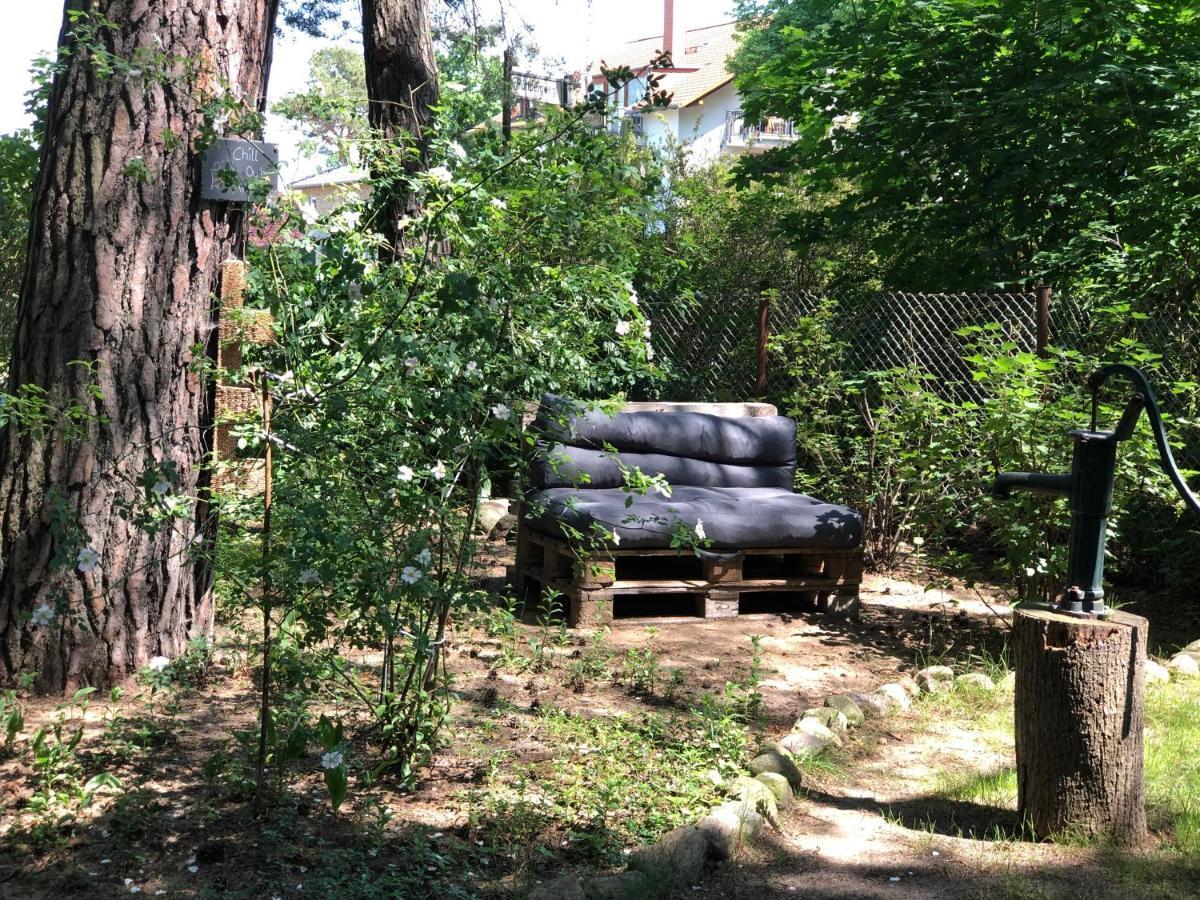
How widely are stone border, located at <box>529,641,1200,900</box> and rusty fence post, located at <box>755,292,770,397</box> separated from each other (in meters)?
4.67

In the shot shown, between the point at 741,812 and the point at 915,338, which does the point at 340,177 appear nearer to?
the point at 741,812

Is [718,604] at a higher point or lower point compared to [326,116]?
lower

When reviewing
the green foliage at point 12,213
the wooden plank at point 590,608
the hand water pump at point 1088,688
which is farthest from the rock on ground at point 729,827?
the green foliage at point 12,213

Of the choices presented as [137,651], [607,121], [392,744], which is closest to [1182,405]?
[607,121]

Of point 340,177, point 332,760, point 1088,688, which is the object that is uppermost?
point 340,177

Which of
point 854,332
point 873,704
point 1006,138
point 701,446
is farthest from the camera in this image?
point 1006,138

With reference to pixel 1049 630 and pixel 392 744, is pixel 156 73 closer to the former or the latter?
pixel 392 744

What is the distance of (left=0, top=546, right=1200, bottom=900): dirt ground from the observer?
9.95ft

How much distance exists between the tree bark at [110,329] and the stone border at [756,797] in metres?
2.14

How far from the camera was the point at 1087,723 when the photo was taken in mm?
3367

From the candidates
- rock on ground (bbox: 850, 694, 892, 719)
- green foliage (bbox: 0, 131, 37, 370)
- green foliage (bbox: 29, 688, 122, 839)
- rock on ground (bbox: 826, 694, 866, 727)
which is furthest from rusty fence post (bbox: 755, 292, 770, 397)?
green foliage (bbox: 29, 688, 122, 839)

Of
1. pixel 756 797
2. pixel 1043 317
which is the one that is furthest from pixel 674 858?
pixel 1043 317

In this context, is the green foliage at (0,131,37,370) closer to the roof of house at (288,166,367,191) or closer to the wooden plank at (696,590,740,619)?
the wooden plank at (696,590,740,619)

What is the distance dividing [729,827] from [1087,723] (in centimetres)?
109
